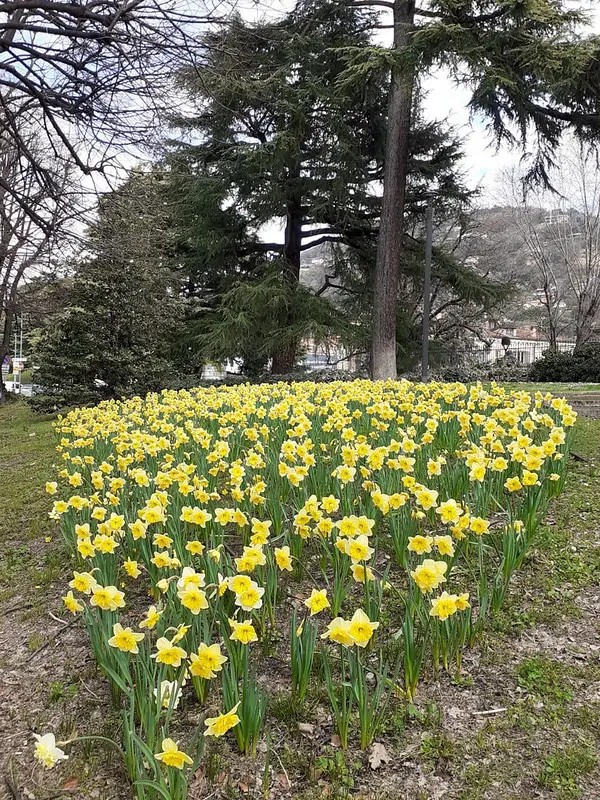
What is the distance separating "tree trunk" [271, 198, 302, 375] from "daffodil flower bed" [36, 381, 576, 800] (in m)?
8.50

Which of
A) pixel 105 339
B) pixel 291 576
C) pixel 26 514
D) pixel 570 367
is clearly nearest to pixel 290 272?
pixel 105 339

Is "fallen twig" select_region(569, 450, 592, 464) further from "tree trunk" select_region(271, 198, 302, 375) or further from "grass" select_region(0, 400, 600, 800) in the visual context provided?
"tree trunk" select_region(271, 198, 302, 375)

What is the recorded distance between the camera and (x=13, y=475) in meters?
5.54

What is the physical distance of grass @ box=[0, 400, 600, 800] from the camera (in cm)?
149

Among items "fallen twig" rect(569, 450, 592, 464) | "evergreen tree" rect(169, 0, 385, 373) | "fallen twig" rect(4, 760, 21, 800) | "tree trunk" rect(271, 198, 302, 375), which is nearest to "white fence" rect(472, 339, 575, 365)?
"tree trunk" rect(271, 198, 302, 375)

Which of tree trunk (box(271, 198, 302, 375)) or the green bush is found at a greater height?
tree trunk (box(271, 198, 302, 375))

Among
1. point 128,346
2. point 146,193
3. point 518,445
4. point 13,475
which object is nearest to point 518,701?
point 518,445

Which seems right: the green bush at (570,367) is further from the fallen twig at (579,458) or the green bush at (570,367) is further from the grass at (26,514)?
the grass at (26,514)

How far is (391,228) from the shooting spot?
10.8m

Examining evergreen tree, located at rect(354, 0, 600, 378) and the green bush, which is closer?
evergreen tree, located at rect(354, 0, 600, 378)

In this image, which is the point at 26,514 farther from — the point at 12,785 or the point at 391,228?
the point at 391,228

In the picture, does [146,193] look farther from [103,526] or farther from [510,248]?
[510,248]

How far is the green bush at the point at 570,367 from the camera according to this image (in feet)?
46.7

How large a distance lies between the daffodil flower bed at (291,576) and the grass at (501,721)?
8 cm
